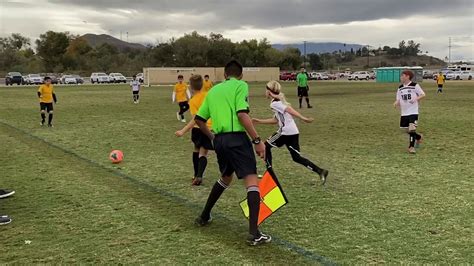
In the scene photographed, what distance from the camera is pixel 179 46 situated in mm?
101188

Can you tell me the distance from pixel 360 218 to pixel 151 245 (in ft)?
8.42

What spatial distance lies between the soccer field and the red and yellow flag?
0.75 feet

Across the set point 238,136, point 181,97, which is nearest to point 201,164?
point 238,136

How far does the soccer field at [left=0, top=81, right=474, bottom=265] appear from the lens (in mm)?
4988

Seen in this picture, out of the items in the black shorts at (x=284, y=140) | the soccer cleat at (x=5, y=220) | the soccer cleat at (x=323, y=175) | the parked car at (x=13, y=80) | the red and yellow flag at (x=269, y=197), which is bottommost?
the soccer cleat at (x=5, y=220)

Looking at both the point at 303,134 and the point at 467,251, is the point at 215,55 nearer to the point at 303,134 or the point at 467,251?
the point at 303,134

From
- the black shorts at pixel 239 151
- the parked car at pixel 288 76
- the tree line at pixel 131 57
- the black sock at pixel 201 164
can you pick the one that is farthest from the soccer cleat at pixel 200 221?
the tree line at pixel 131 57

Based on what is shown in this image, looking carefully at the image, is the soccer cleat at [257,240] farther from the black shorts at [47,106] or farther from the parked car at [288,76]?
the parked car at [288,76]

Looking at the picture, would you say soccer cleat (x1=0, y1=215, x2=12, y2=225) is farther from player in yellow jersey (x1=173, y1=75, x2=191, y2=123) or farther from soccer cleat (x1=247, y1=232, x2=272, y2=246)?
player in yellow jersey (x1=173, y1=75, x2=191, y2=123)

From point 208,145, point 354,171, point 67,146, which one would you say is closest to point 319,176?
point 354,171

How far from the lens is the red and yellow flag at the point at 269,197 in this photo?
5.56 meters

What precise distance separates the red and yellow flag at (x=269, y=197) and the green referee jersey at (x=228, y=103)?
81 cm

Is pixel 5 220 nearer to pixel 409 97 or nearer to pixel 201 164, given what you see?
pixel 201 164

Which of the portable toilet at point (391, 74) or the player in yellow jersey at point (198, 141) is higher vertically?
the portable toilet at point (391, 74)
